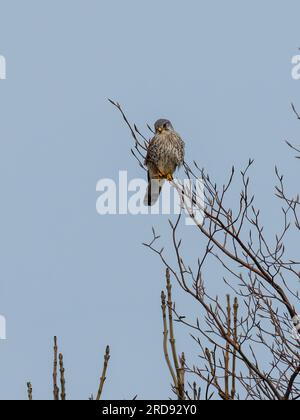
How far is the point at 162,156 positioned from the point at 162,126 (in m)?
0.34

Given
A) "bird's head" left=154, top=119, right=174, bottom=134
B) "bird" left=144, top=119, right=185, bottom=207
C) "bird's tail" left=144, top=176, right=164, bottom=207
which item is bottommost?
"bird's tail" left=144, top=176, right=164, bottom=207

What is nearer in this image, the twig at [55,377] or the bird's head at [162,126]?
the twig at [55,377]

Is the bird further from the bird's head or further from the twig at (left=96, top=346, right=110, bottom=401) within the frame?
the twig at (left=96, top=346, right=110, bottom=401)

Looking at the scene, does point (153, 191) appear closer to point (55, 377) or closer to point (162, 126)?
point (162, 126)

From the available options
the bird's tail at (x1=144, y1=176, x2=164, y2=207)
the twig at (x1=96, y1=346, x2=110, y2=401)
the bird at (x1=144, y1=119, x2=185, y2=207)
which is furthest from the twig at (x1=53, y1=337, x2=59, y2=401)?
the bird's tail at (x1=144, y1=176, x2=164, y2=207)

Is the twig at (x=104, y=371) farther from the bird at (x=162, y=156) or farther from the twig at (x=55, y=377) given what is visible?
the bird at (x=162, y=156)

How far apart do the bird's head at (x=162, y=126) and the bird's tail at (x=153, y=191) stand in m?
0.50

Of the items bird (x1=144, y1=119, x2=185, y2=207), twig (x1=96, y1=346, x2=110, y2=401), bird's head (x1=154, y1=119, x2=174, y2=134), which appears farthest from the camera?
bird's head (x1=154, y1=119, x2=174, y2=134)

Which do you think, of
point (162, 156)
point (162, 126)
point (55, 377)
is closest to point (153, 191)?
point (162, 156)

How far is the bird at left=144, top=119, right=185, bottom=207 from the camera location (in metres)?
10.7

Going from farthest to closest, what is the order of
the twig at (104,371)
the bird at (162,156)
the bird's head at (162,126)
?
the bird's head at (162,126) → the bird at (162,156) → the twig at (104,371)

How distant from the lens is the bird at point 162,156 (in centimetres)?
1066

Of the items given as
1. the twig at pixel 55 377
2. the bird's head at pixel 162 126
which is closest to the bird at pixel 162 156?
the bird's head at pixel 162 126

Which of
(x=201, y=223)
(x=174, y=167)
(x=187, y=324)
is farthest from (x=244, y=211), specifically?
(x=174, y=167)
